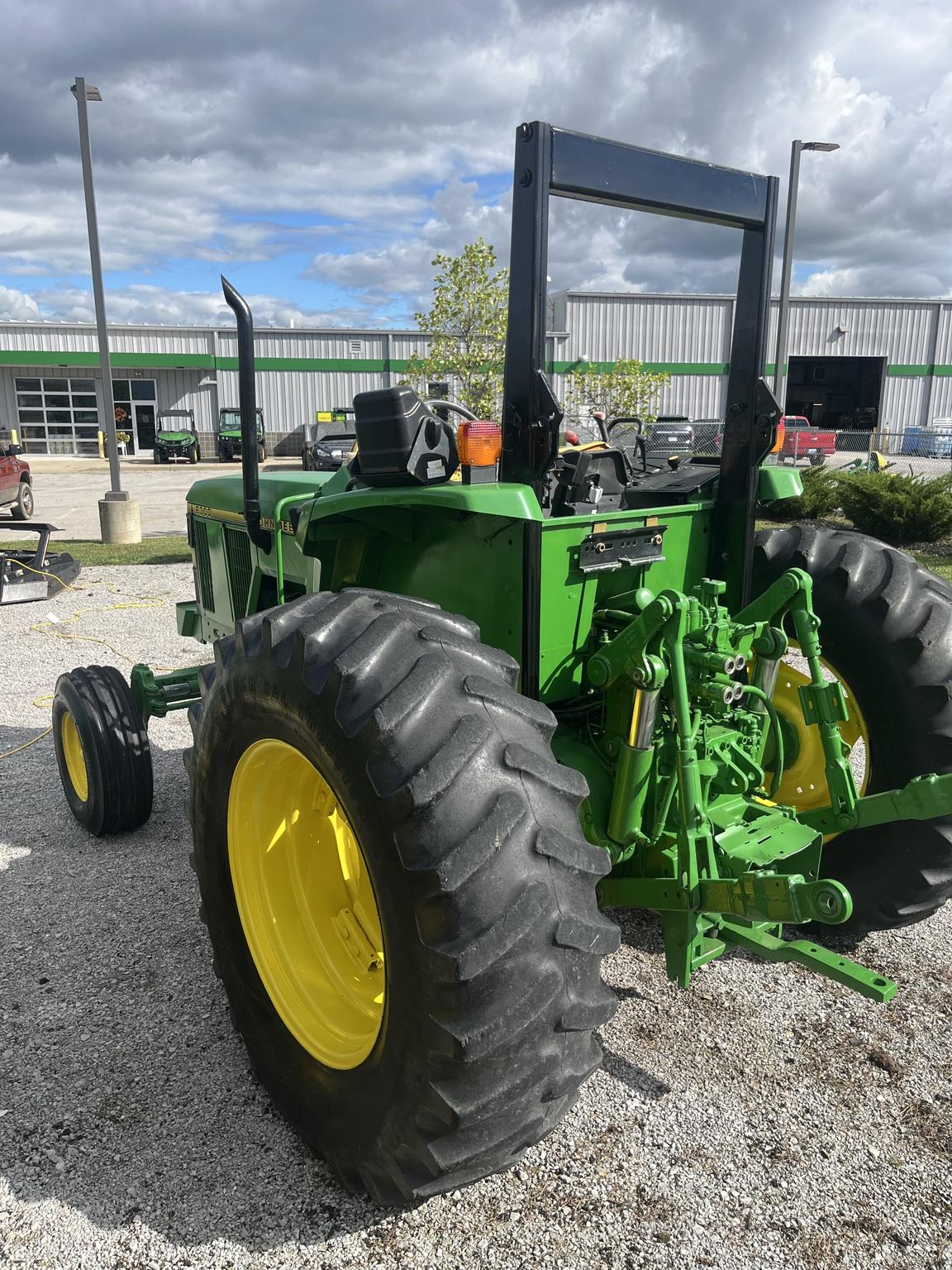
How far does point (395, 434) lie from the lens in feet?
8.57

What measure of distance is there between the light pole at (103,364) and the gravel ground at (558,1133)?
10902 mm

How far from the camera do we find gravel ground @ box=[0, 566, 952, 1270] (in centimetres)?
220

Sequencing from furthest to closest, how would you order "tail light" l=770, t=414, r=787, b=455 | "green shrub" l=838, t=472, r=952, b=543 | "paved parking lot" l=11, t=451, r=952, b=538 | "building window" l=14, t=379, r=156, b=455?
1. "building window" l=14, t=379, r=156, b=455
2. "paved parking lot" l=11, t=451, r=952, b=538
3. "green shrub" l=838, t=472, r=952, b=543
4. "tail light" l=770, t=414, r=787, b=455

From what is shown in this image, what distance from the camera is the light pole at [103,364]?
12.6 metres

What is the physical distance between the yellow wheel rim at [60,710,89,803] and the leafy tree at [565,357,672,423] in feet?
38.4

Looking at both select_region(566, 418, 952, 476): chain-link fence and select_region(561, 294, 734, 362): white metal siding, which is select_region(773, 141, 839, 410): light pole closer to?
select_region(566, 418, 952, 476): chain-link fence

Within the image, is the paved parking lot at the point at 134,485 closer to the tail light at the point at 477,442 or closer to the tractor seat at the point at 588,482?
the tractor seat at the point at 588,482

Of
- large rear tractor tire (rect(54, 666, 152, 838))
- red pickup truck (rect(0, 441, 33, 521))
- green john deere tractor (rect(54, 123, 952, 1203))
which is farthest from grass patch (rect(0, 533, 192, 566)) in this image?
green john deere tractor (rect(54, 123, 952, 1203))

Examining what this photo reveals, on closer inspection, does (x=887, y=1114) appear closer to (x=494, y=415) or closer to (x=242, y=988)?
(x=242, y=988)

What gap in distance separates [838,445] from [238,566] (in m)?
36.9

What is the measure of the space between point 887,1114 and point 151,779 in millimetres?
3180

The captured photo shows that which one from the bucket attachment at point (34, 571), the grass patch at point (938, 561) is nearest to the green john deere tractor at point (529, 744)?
the bucket attachment at point (34, 571)

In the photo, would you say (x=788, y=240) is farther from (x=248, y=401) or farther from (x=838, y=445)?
(x=838, y=445)

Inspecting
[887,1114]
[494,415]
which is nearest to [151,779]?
[887,1114]
